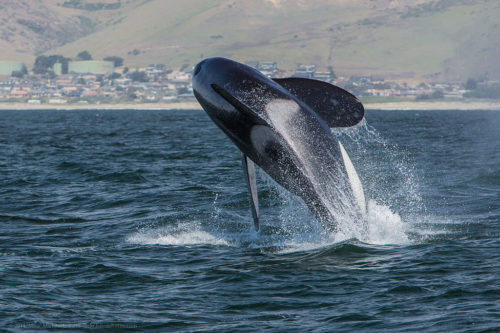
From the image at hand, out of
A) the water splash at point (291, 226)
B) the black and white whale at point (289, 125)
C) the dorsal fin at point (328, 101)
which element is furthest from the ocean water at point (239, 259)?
the black and white whale at point (289, 125)

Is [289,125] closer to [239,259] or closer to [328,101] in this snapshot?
[328,101]

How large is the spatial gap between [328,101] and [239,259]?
14.5 ft

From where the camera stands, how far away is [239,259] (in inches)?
700

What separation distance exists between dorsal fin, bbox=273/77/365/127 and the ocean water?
550mm

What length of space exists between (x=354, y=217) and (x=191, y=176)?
18.1 meters

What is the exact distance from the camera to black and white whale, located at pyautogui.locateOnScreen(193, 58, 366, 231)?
53.2ft

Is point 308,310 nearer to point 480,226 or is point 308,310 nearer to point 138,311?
point 138,311

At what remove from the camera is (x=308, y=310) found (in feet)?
44.8

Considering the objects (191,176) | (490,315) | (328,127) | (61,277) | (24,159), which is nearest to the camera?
(490,315)

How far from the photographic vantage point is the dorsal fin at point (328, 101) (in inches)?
690

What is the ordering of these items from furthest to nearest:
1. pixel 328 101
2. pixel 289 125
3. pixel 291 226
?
pixel 291 226, pixel 328 101, pixel 289 125

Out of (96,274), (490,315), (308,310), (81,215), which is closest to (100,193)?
(81,215)

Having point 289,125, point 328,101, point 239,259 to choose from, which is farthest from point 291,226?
point 289,125

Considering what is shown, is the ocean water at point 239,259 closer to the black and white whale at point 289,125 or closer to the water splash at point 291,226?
the water splash at point 291,226
